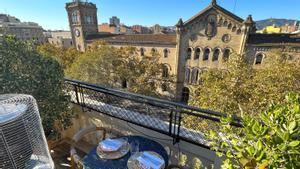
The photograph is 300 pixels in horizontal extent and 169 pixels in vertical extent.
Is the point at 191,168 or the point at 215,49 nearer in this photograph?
the point at 191,168

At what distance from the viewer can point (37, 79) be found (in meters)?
2.63

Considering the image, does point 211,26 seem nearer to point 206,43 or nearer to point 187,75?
point 206,43

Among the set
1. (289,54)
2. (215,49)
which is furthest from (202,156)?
(215,49)

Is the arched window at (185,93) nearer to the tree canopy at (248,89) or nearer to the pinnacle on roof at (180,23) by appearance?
the pinnacle on roof at (180,23)

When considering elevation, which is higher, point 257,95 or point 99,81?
point 257,95

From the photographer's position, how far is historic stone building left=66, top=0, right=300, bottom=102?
13.6 m

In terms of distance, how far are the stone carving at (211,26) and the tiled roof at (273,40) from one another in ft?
10.6

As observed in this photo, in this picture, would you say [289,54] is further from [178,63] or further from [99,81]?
[99,81]

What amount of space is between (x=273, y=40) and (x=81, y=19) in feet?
79.6

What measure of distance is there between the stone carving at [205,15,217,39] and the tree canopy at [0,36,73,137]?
1515cm

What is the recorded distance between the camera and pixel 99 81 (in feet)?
44.9

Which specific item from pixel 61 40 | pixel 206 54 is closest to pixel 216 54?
pixel 206 54

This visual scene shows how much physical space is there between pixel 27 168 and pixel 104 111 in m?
1.47

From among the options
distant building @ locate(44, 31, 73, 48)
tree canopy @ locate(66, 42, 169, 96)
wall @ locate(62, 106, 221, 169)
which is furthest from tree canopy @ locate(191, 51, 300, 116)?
distant building @ locate(44, 31, 73, 48)
